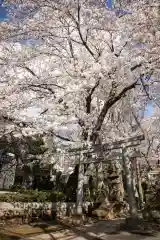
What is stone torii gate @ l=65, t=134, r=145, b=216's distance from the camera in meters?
11.2

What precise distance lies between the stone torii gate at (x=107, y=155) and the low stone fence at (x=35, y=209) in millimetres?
664

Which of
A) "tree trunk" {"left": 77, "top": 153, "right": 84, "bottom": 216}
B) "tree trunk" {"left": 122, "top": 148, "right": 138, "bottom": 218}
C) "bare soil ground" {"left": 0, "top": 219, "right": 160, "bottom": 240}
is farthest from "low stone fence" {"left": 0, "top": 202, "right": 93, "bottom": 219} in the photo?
"tree trunk" {"left": 122, "top": 148, "right": 138, "bottom": 218}

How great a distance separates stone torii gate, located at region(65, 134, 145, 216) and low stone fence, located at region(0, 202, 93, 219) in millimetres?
664

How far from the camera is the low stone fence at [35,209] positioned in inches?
418

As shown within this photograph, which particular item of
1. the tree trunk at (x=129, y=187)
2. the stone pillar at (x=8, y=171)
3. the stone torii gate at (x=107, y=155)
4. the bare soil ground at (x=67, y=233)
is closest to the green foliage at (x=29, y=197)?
the stone torii gate at (x=107, y=155)

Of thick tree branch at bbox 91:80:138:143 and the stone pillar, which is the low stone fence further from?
the stone pillar

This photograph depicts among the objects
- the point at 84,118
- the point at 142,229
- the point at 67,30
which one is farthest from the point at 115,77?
the point at 142,229

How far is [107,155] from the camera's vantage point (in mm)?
12406

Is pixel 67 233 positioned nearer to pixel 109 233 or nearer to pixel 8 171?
pixel 109 233

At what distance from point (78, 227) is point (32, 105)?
6.53 meters

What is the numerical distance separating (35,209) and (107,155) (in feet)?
12.4

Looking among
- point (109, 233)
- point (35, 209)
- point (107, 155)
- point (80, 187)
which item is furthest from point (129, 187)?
point (35, 209)

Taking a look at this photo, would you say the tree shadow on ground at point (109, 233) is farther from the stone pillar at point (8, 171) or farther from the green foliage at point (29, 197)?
the stone pillar at point (8, 171)

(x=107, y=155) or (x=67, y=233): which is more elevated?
(x=107, y=155)
